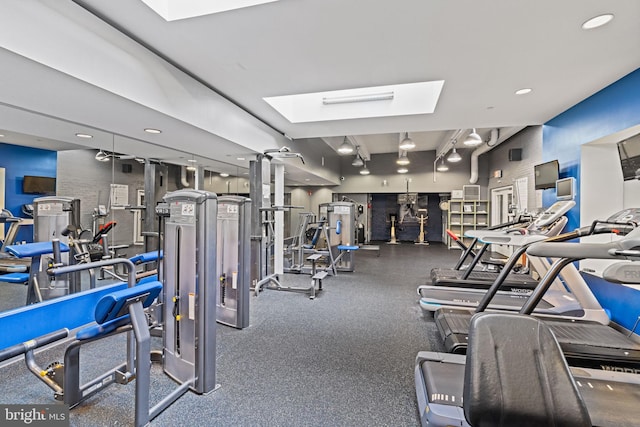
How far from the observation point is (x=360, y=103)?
4.89m

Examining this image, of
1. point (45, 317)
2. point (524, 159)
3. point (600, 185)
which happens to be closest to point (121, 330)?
point (45, 317)

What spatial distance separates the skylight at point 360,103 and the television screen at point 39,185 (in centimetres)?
282

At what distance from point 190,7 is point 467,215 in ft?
37.3

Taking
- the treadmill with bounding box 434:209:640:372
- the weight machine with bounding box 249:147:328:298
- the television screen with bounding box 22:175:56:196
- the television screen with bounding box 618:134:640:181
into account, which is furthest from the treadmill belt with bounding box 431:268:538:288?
the television screen with bounding box 22:175:56:196

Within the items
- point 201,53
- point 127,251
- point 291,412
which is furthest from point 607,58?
point 127,251

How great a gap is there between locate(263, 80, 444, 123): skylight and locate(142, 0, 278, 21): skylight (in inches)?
75.4

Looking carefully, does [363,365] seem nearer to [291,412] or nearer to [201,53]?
[291,412]

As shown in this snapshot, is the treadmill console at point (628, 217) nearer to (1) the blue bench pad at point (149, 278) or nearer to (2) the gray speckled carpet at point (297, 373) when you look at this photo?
(2) the gray speckled carpet at point (297, 373)

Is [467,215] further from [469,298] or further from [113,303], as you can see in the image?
[113,303]

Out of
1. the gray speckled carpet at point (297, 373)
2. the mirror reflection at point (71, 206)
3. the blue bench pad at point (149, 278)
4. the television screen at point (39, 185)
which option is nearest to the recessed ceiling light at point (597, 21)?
the gray speckled carpet at point (297, 373)

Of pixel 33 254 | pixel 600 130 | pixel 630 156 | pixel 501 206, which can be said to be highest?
pixel 600 130

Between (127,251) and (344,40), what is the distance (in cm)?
417

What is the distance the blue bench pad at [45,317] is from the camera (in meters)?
1.92

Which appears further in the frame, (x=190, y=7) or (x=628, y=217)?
(x=628, y=217)
